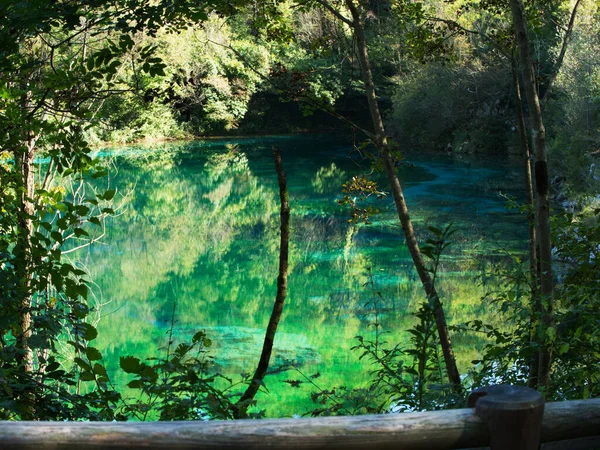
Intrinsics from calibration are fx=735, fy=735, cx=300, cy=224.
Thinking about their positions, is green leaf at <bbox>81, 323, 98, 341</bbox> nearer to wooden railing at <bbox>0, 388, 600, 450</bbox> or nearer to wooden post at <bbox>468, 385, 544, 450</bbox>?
wooden railing at <bbox>0, 388, 600, 450</bbox>

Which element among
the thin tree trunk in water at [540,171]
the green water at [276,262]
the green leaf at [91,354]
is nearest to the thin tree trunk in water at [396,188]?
the green water at [276,262]

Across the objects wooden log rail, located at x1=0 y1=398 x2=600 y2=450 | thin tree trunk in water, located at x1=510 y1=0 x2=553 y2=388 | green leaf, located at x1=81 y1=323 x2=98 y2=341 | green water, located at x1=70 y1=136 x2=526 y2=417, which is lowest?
green water, located at x1=70 y1=136 x2=526 y2=417

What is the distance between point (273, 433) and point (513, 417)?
46 centimetres

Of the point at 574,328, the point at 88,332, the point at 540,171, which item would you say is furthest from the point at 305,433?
the point at 574,328

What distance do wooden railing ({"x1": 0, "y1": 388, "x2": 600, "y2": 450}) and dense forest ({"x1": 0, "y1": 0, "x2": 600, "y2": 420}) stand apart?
90 centimetres

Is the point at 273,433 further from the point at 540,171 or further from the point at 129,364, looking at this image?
the point at 540,171

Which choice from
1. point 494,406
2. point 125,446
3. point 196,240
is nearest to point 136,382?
point 125,446

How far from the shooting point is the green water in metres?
8.96

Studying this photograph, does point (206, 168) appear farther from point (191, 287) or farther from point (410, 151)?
point (191, 287)

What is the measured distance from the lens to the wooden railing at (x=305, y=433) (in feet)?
4.48

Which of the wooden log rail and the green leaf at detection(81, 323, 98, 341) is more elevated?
the wooden log rail

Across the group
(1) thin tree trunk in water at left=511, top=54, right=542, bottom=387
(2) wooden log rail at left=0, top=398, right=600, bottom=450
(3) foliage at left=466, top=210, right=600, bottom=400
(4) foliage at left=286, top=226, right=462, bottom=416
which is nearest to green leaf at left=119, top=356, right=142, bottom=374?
(4) foliage at left=286, top=226, right=462, bottom=416

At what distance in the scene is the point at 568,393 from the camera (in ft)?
11.1

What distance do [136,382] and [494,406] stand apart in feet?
5.07
